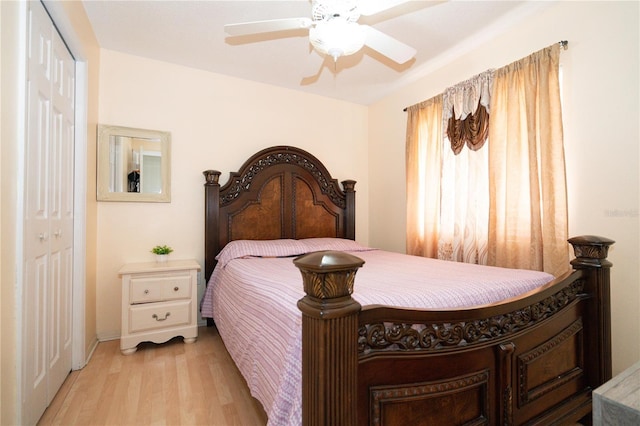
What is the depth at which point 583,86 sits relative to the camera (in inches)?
78.3

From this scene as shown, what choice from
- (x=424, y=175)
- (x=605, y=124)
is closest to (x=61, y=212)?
(x=424, y=175)

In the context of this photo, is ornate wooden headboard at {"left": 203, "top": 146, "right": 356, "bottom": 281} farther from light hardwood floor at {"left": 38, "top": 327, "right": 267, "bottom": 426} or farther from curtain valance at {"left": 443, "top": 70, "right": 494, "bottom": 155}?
curtain valance at {"left": 443, "top": 70, "right": 494, "bottom": 155}

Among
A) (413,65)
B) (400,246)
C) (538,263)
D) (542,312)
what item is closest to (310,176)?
(400,246)

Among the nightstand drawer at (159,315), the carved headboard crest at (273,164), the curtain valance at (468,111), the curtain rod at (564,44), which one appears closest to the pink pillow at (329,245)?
the carved headboard crest at (273,164)

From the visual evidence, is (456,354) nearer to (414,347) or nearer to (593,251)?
(414,347)

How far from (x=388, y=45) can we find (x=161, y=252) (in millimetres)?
2457

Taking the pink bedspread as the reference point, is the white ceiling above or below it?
above

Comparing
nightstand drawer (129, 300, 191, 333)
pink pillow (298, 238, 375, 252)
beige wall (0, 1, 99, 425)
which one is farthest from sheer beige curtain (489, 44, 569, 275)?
Answer: beige wall (0, 1, 99, 425)

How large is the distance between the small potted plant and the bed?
963mm

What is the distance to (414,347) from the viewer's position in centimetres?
103

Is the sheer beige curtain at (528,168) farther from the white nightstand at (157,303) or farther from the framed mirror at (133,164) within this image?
the framed mirror at (133,164)

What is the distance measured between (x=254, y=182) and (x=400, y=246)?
1.79m

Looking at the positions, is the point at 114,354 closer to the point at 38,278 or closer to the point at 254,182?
the point at 38,278

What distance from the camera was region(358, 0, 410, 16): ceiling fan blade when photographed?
153cm
